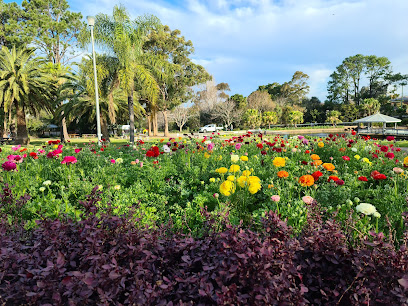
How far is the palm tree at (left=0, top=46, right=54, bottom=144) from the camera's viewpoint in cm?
1647

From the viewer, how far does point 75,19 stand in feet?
88.8

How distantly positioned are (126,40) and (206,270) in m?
15.2

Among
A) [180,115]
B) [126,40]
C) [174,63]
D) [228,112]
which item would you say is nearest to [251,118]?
[228,112]

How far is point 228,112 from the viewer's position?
39219 millimetres

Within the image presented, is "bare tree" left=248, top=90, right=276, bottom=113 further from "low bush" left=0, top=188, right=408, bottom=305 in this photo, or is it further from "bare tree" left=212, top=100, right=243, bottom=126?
"low bush" left=0, top=188, right=408, bottom=305

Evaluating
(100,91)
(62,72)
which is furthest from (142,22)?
(62,72)

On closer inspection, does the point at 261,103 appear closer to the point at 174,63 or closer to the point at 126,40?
the point at 174,63

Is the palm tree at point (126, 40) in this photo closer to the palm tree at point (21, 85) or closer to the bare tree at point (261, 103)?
the palm tree at point (21, 85)

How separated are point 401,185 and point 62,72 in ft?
76.2

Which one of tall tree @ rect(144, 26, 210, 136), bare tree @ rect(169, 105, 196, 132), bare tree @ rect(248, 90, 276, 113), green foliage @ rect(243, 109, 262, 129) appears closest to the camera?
tall tree @ rect(144, 26, 210, 136)

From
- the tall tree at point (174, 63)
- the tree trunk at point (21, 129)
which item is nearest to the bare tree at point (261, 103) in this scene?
the tall tree at point (174, 63)

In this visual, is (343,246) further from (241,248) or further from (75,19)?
(75,19)

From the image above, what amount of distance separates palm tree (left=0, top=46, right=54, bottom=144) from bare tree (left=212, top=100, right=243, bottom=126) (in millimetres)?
25569

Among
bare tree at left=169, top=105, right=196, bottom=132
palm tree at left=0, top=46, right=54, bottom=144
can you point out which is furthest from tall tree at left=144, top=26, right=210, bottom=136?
palm tree at left=0, top=46, right=54, bottom=144
